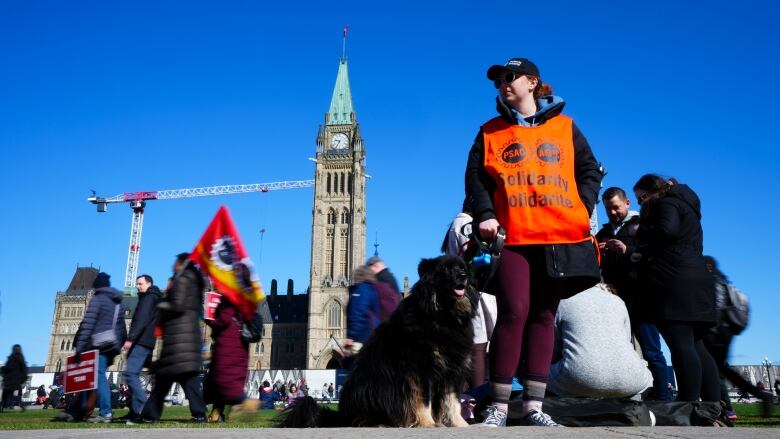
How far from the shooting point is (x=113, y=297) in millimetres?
7863

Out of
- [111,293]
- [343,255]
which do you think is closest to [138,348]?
[111,293]

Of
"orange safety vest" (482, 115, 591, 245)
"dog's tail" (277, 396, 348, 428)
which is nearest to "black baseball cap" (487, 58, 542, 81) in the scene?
"orange safety vest" (482, 115, 591, 245)

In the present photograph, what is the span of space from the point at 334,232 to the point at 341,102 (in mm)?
18278

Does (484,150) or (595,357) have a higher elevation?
(484,150)

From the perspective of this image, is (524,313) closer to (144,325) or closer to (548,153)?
(548,153)

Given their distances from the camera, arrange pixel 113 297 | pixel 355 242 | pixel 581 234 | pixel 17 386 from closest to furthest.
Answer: pixel 581 234
pixel 113 297
pixel 17 386
pixel 355 242

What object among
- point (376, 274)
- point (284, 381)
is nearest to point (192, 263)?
point (376, 274)

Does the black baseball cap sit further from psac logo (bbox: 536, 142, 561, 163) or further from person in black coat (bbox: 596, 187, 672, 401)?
person in black coat (bbox: 596, 187, 672, 401)

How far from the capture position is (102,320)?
7.72 meters

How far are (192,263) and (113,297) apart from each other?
2046 mm

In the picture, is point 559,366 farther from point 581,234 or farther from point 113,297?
point 113,297

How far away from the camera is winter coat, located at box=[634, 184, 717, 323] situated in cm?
461

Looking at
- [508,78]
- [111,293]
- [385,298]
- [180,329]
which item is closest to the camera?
[508,78]

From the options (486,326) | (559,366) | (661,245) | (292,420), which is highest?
(661,245)
